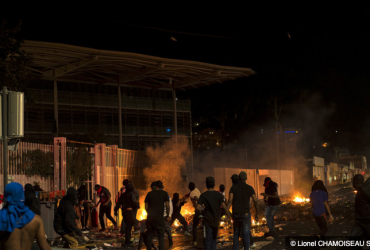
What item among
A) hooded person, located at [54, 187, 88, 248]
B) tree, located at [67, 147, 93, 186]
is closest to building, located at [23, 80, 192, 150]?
tree, located at [67, 147, 93, 186]

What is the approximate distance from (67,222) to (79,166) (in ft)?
25.1

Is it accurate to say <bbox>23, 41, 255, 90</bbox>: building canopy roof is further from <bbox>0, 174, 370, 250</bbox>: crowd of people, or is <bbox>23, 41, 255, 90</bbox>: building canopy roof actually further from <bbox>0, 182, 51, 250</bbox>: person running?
<bbox>0, 182, 51, 250</bbox>: person running

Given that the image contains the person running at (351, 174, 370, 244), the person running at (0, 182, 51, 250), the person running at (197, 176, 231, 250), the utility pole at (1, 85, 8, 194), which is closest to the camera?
the person running at (0, 182, 51, 250)

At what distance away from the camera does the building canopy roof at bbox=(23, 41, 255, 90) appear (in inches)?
1223

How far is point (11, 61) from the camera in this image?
56.8ft

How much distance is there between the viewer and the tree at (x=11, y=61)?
677 inches

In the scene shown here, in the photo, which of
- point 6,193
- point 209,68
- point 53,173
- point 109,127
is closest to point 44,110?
point 109,127

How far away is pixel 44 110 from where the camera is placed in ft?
135

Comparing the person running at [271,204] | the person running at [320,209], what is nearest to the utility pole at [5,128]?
the person running at [320,209]

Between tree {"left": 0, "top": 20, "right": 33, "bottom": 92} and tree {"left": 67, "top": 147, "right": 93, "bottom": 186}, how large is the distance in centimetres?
350

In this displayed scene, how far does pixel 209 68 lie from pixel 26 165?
998 inches

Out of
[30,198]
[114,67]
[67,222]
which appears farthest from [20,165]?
[114,67]

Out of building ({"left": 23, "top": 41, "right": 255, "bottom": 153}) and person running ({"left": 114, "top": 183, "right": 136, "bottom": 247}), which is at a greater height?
building ({"left": 23, "top": 41, "right": 255, "bottom": 153})

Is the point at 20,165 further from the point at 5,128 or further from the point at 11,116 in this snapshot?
the point at 5,128
